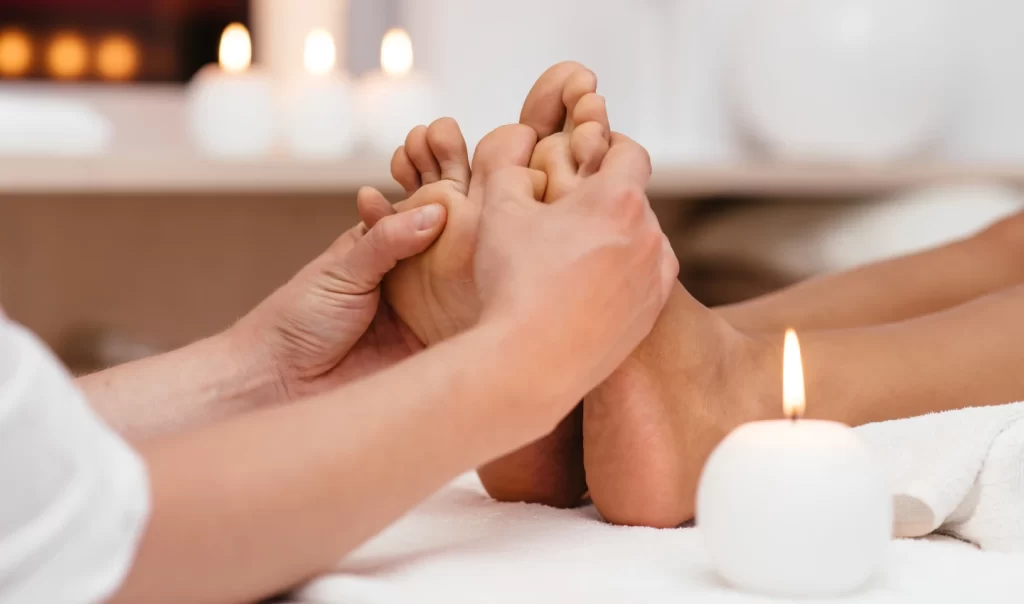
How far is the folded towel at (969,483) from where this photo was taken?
69cm

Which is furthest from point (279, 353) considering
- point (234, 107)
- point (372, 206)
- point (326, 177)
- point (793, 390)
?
point (234, 107)

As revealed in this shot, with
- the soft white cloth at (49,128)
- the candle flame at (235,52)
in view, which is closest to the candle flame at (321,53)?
the candle flame at (235,52)

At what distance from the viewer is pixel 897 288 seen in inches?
40.6

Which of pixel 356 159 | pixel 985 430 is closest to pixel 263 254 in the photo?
pixel 356 159

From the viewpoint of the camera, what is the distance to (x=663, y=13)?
235cm

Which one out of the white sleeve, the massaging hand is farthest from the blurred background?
the white sleeve

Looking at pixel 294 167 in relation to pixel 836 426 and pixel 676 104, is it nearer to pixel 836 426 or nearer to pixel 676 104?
pixel 676 104

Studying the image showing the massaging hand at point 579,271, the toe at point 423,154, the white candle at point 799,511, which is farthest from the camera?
the toe at point 423,154

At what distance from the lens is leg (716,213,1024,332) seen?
38.8 inches

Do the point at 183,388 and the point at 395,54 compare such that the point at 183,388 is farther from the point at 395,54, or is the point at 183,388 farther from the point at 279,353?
the point at 395,54

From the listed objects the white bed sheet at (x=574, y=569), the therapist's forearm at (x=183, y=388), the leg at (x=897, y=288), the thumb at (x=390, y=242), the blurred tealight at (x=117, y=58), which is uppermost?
the blurred tealight at (x=117, y=58)

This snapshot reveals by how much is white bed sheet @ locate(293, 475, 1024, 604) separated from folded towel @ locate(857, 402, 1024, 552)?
2cm

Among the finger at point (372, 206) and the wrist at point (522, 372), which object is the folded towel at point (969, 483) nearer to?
the wrist at point (522, 372)

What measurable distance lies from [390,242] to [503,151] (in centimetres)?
11
